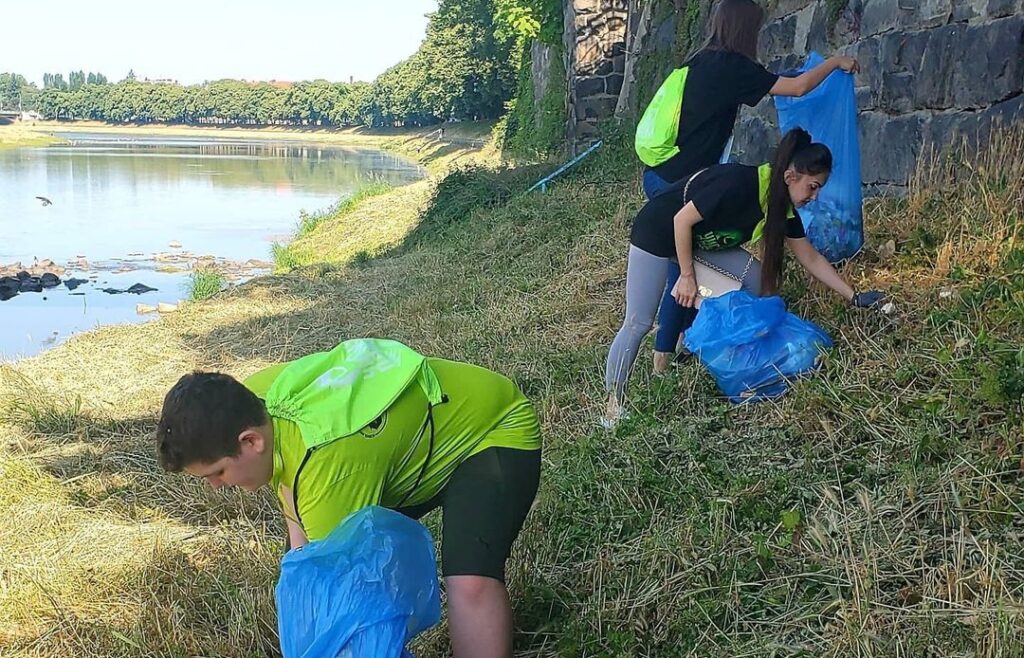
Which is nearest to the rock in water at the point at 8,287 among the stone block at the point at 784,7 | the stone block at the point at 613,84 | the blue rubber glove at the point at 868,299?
the stone block at the point at 613,84

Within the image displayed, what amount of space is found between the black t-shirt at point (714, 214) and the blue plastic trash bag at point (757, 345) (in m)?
0.27

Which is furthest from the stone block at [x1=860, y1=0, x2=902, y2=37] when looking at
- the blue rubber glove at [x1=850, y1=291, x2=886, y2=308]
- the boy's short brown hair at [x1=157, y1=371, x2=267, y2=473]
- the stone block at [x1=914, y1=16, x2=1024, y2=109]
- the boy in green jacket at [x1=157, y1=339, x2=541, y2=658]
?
the boy's short brown hair at [x1=157, y1=371, x2=267, y2=473]

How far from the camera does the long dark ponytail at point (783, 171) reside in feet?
12.6

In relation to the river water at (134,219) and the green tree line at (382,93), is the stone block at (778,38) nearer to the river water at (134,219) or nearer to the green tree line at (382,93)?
the river water at (134,219)

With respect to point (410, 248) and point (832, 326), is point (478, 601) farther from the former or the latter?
point (410, 248)

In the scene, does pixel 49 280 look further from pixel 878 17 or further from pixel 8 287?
pixel 878 17

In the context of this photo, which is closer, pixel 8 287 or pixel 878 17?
pixel 878 17

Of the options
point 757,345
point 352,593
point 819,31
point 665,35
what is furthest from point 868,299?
point 665,35

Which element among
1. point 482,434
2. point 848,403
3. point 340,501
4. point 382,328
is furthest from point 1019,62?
point 382,328

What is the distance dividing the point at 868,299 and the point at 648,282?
89cm

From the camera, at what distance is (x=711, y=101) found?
433cm

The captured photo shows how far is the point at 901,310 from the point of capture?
13.1 feet

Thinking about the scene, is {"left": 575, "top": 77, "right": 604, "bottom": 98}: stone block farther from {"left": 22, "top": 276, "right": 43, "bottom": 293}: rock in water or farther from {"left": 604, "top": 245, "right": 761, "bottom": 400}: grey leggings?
{"left": 604, "top": 245, "right": 761, "bottom": 400}: grey leggings

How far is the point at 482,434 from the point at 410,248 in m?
10.4
